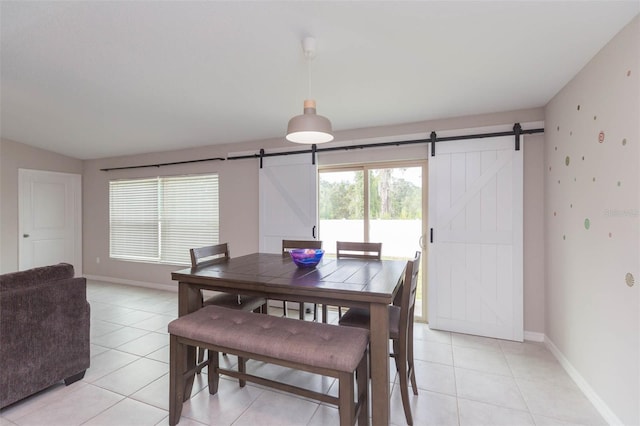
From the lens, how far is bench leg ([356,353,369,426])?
1.67 m

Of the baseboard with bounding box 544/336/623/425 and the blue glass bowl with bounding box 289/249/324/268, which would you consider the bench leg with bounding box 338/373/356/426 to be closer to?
the blue glass bowl with bounding box 289/249/324/268

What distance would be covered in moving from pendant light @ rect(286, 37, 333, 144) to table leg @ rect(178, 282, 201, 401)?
134cm

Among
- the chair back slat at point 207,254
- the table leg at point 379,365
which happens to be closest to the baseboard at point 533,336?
the table leg at point 379,365

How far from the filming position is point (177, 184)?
509cm

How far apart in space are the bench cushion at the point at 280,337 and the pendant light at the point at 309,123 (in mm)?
Answer: 1236

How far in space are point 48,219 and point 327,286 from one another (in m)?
6.19

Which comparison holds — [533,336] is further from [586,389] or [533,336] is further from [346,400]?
[346,400]

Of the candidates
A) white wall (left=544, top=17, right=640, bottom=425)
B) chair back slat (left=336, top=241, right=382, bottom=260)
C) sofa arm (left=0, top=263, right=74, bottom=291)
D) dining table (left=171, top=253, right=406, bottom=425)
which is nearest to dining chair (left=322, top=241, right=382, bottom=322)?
chair back slat (left=336, top=241, right=382, bottom=260)

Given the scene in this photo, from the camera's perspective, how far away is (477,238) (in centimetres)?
323

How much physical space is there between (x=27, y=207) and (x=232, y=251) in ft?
12.5

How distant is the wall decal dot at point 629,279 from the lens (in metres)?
1.71

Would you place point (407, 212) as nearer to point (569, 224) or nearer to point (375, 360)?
point (569, 224)

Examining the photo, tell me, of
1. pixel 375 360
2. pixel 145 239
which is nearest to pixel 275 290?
pixel 375 360

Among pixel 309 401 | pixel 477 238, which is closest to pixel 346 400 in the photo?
pixel 309 401
